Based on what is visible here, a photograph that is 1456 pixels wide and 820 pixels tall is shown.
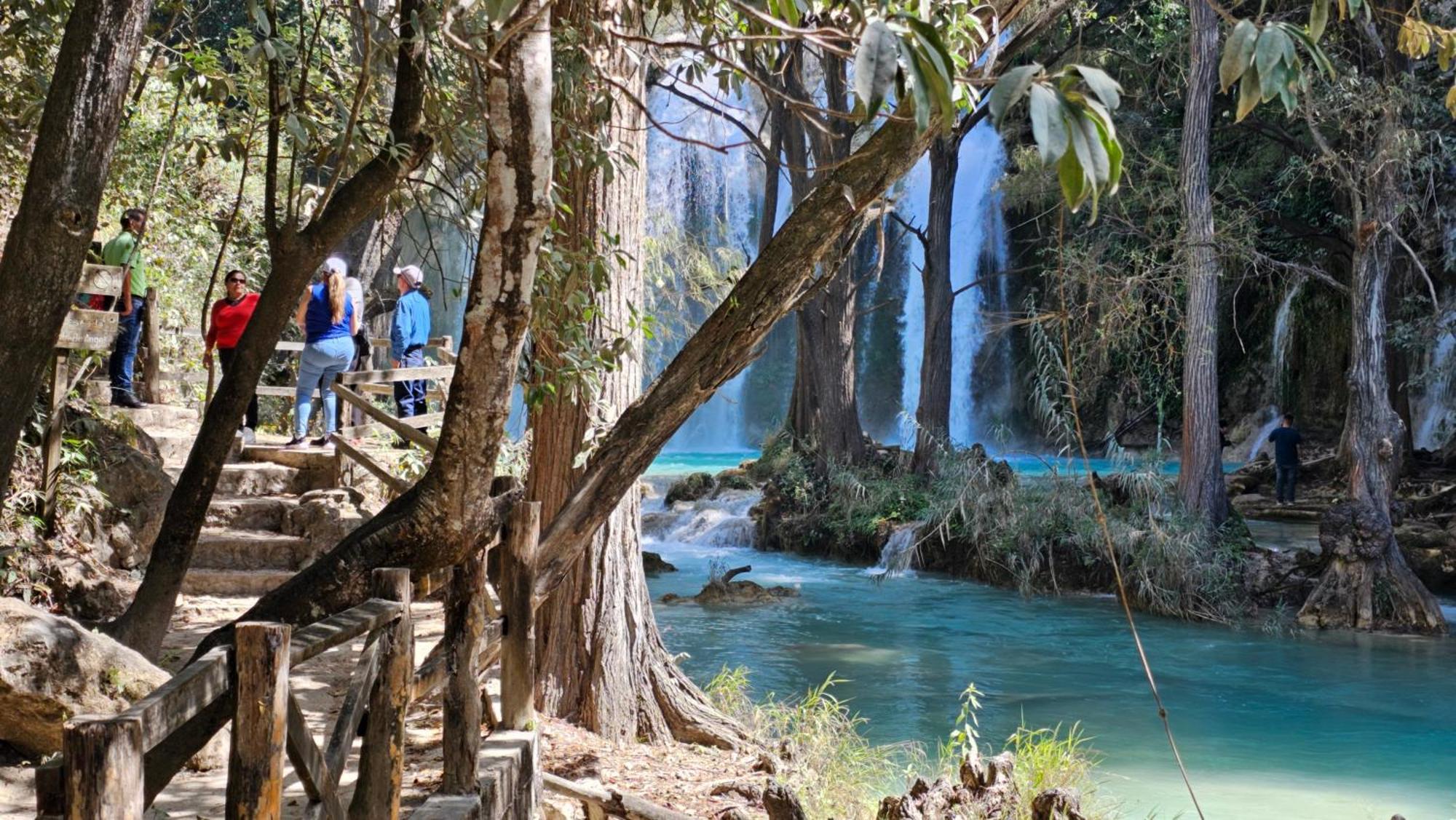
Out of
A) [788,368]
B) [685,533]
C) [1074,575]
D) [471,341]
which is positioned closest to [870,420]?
[788,368]

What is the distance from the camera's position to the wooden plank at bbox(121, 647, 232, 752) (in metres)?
2.18

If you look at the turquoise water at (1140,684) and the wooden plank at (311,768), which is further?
the turquoise water at (1140,684)

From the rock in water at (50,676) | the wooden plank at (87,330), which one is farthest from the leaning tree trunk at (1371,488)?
the rock in water at (50,676)

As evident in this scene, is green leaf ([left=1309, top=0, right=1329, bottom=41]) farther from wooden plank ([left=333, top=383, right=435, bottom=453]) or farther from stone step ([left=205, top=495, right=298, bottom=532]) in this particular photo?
stone step ([left=205, top=495, right=298, bottom=532])

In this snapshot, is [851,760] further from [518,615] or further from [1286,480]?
[1286,480]

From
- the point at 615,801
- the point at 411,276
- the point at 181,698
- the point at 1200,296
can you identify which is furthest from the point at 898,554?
the point at 181,698

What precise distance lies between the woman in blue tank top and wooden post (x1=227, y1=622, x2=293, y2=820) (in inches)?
326

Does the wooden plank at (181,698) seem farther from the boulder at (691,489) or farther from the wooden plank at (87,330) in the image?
the boulder at (691,489)

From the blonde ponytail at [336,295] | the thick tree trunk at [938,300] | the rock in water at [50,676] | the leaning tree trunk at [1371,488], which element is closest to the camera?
the rock in water at [50,676]

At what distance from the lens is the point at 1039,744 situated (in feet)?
23.3

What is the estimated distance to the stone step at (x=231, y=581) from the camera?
9.27 metres

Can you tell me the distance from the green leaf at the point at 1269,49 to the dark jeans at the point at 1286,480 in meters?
18.0

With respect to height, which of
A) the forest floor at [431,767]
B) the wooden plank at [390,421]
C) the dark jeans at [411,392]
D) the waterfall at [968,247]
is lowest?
the forest floor at [431,767]

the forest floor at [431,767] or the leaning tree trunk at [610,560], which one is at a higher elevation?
the leaning tree trunk at [610,560]
